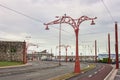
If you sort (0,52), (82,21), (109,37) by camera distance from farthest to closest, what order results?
(109,37) < (0,52) < (82,21)

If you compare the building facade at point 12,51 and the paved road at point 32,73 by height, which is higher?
the building facade at point 12,51

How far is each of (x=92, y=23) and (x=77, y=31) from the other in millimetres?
2328

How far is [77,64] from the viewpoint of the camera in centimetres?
4231

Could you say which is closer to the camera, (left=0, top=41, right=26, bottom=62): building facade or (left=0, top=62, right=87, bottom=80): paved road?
(left=0, top=62, right=87, bottom=80): paved road

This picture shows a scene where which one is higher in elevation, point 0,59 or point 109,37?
point 109,37

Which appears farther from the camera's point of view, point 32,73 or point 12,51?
point 12,51

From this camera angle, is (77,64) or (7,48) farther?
(7,48)

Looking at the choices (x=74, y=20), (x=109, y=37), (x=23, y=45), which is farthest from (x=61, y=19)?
(x=109, y=37)

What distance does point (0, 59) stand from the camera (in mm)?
94062

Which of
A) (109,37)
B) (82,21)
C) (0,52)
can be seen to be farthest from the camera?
(109,37)

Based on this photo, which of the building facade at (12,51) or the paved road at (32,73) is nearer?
the paved road at (32,73)

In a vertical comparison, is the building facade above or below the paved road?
above

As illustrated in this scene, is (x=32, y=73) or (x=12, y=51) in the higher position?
(x=12, y=51)

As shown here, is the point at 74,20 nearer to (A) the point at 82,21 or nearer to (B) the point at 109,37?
(A) the point at 82,21
